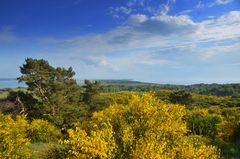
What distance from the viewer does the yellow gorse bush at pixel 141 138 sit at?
13125mm

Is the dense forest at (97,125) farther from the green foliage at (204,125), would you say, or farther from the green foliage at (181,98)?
the green foliage at (181,98)

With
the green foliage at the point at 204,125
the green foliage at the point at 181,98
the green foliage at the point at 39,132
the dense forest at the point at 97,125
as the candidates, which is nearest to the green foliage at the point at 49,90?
the dense forest at the point at 97,125

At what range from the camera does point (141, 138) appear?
1480cm

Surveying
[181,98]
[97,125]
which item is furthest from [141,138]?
[181,98]

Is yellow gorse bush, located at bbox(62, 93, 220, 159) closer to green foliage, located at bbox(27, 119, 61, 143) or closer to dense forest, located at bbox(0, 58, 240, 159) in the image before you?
dense forest, located at bbox(0, 58, 240, 159)

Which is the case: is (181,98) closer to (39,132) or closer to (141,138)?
(39,132)

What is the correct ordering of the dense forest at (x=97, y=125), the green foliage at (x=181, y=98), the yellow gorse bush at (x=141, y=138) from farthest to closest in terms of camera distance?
the green foliage at (x=181, y=98)
the dense forest at (x=97, y=125)
the yellow gorse bush at (x=141, y=138)

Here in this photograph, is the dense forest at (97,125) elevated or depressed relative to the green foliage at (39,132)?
elevated

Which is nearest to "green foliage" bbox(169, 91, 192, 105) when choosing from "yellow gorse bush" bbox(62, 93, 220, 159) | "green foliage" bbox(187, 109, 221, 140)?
"green foliage" bbox(187, 109, 221, 140)

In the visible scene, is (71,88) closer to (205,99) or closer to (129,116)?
(129,116)

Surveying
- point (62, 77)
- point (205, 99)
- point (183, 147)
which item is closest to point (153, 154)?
point (183, 147)

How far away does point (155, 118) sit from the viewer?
58.4 feet

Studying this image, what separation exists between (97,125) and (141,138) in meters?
5.00

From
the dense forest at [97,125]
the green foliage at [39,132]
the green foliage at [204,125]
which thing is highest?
the dense forest at [97,125]
